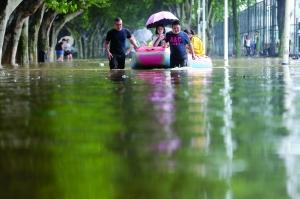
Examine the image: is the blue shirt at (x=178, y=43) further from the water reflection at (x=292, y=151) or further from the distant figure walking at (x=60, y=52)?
the distant figure walking at (x=60, y=52)

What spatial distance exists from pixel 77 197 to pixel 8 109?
13.4ft

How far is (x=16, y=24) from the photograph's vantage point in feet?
94.4

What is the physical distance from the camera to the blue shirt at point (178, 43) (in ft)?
58.0

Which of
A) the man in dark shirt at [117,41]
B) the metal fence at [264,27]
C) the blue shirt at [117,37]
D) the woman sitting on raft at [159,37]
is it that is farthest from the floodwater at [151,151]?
the metal fence at [264,27]

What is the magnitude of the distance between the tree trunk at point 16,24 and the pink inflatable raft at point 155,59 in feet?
24.0

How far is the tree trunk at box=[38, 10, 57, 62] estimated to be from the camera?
38812 mm

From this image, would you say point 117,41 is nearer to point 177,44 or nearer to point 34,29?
point 177,44

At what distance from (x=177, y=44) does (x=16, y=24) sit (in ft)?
41.0

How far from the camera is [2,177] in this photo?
281 centimetres

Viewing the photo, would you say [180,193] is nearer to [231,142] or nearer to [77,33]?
[231,142]

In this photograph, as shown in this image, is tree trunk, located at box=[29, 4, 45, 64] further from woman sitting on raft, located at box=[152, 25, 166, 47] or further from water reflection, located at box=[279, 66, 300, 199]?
water reflection, located at box=[279, 66, 300, 199]

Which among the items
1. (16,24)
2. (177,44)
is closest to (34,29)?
(16,24)

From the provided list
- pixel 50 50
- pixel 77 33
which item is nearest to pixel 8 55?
pixel 50 50

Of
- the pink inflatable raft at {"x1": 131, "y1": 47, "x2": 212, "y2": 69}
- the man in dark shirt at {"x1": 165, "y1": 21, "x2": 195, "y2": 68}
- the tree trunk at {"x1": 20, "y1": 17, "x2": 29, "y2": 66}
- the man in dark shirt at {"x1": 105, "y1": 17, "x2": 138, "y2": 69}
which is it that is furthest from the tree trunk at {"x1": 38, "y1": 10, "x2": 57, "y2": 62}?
the man in dark shirt at {"x1": 165, "y1": 21, "x2": 195, "y2": 68}
